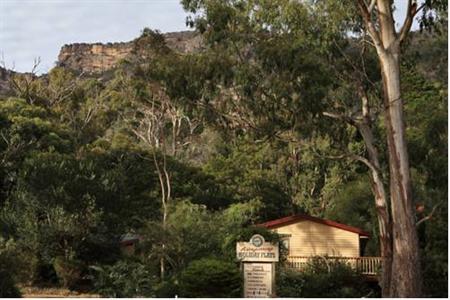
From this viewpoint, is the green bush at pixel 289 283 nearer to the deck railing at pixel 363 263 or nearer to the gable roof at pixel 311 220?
the deck railing at pixel 363 263

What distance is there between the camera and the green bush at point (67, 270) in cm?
2277

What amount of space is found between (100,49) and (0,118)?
35.6 metres

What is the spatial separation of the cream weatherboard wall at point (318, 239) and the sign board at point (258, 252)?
34.9ft

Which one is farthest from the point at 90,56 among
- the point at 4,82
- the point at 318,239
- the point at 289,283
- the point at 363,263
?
the point at 289,283

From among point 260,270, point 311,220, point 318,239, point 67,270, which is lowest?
point 67,270

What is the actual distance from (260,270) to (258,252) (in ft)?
1.63

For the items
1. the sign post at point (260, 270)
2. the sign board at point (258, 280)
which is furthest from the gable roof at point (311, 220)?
the sign board at point (258, 280)

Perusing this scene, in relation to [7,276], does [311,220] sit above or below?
above

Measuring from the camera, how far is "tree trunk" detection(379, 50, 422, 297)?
1734cm

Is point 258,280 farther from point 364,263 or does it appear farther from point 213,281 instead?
point 364,263

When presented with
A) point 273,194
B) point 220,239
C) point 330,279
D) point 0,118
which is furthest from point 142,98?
point 330,279

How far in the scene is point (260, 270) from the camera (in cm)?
1616

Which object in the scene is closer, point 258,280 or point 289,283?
point 258,280

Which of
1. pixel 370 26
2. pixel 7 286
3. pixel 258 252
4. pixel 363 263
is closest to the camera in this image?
pixel 258 252
